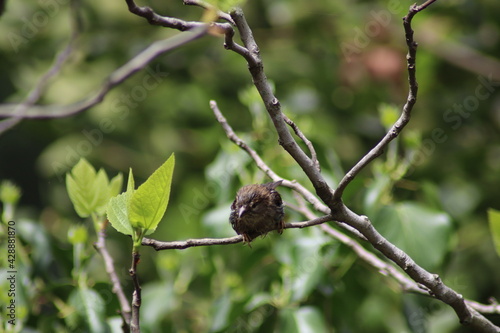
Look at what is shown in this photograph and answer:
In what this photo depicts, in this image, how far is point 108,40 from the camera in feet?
17.6

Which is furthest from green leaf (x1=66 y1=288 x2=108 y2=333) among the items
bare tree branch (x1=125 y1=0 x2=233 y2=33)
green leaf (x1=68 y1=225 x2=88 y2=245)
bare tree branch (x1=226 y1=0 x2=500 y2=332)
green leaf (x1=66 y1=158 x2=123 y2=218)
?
bare tree branch (x1=125 y1=0 x2=233 y2=33)

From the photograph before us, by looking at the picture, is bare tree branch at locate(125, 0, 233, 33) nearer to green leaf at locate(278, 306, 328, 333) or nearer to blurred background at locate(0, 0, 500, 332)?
green leaf at locate(278, 306, 328, 333)

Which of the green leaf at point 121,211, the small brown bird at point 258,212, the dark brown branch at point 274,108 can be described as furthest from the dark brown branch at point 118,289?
the dark brown branch at point 274,108

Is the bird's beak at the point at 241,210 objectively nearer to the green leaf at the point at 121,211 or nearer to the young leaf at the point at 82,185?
the green leaf at the point at 121,211

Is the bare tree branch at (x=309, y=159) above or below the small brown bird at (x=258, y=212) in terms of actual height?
above

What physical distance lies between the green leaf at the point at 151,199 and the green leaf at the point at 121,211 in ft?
0.16

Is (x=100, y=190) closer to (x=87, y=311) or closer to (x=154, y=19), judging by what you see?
(x=87, y=311)

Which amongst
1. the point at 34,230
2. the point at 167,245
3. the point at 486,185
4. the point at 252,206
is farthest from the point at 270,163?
the point at 486,185

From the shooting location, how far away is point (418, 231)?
261 centimetres

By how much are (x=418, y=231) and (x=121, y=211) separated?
1.33m

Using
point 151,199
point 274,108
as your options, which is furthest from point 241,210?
point 274,108

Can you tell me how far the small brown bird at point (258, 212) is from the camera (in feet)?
6.68

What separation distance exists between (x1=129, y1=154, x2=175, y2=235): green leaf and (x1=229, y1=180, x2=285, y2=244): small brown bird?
350mm

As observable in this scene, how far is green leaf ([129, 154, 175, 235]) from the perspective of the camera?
1.71m
